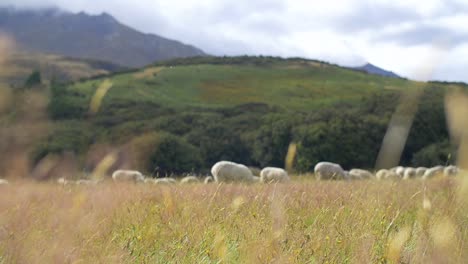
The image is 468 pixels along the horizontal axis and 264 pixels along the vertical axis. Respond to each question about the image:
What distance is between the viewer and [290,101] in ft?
266

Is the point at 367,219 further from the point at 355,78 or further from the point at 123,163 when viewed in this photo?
the point at 355,78

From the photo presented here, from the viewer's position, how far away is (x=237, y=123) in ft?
183

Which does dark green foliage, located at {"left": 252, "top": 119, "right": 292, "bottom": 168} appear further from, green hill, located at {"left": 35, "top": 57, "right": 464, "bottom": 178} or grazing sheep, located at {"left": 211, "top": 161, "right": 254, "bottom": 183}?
grazing sheep, located at {"left": 211, "top": 161, "right": 254, "bottom": 183}

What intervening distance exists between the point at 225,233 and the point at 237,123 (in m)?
51.9

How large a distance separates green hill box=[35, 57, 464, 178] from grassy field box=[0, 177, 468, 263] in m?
0.94

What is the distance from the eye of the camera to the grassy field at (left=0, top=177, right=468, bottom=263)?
10.2ft

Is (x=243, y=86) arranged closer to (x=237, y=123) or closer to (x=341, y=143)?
(x=237, y=123)

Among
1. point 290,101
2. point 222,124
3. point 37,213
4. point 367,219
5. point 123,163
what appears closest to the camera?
point 367,219

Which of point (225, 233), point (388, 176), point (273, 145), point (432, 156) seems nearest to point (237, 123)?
point (273, 145)

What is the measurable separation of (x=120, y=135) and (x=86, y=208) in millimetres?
40720

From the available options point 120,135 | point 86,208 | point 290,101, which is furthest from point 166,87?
point 86,208

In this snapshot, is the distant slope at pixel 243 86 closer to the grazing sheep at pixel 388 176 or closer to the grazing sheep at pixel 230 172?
the grazing sheep at pixel 230 172

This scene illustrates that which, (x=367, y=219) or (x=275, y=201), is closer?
(x=367, y=219)

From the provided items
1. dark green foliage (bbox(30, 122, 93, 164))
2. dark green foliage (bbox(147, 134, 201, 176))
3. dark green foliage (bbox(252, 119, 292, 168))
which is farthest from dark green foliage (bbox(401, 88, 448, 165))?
dark green foliage (bbox(30, 122, 93, 164))
